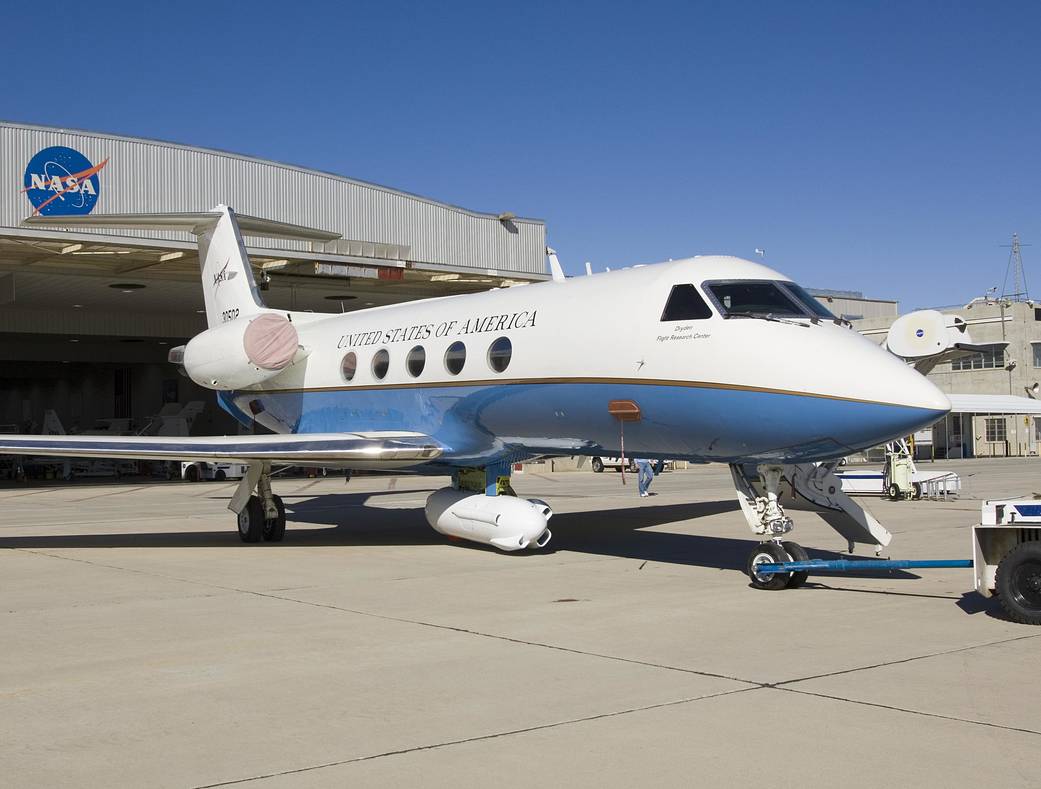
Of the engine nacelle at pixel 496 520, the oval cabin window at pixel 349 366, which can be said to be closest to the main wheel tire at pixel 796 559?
the engine nacelle at pixel 496 520

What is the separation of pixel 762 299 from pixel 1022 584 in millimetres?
3626

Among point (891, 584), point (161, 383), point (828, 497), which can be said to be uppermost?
point (161, 383)

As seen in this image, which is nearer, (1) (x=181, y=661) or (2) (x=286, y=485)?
(1) (x=181, y=661)

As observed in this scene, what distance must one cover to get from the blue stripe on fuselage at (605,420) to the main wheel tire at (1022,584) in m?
1.48

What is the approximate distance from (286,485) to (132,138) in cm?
1139

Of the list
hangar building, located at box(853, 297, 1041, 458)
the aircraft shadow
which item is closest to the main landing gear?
the aircraft shadow

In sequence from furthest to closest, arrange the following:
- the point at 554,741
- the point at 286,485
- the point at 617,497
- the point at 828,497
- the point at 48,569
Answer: the point at 286,485, the point at 617,497, the point at 48,569, the point at 828,497, the point at 554,741

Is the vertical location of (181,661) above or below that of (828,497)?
below

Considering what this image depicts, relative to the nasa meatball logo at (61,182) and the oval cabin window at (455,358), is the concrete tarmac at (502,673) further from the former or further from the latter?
the nasa meatball logo at (61,182)

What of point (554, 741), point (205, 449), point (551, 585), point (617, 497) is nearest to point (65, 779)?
point (554, 741)

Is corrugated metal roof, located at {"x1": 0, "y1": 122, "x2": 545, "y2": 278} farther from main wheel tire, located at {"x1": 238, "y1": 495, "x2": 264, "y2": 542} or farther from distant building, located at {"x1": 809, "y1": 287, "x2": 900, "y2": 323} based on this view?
distant building, located at {"x1": 809, "y1": 287, "x2": 900, "y2": 323}

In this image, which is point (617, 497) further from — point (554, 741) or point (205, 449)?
point (554, 741)

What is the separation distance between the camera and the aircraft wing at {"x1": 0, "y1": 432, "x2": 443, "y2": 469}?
43.4 ft

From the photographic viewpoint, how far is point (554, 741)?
5.16 metres
